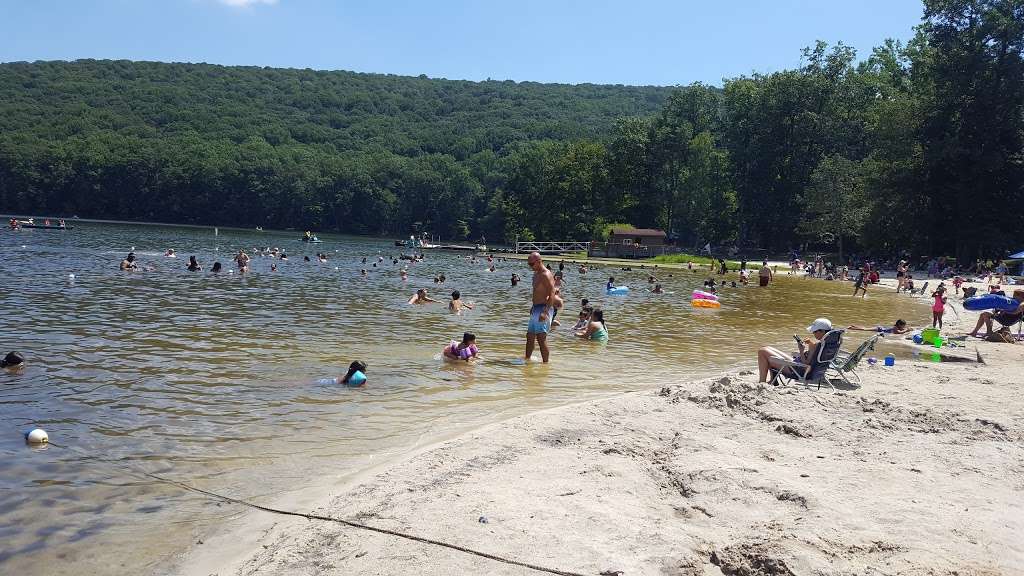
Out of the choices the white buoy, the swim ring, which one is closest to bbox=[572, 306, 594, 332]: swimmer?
the swim ring

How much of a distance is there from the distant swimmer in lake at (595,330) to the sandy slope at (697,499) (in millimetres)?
8234

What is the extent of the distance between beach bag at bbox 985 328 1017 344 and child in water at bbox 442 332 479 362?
1238 centimetres

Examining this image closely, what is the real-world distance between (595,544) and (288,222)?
5086 inches

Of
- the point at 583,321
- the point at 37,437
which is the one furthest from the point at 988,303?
the point at 37,437

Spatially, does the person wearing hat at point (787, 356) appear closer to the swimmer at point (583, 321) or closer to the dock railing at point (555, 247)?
the swimmer at point (583, 321)

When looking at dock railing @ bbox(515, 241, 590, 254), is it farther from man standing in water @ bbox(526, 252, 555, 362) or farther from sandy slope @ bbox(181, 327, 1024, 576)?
sandy slope @ bbox(181, 327, 1024, 576)

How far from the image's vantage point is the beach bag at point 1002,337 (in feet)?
56.4

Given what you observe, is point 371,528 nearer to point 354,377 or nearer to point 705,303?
point 354,377

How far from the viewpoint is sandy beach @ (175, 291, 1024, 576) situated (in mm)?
4855

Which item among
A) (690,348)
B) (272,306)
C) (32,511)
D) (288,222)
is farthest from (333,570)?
(288,222)

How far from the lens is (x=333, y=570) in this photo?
4.86m

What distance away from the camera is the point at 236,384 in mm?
11312

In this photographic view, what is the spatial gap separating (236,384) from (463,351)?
159 inches

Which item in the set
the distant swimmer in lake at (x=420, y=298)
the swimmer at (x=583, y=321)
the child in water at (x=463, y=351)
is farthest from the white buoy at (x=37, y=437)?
the distant swimmer in lake at (x=420, y=298)
